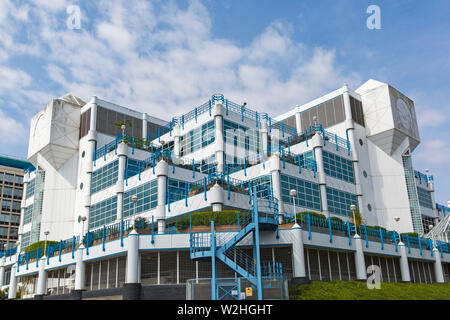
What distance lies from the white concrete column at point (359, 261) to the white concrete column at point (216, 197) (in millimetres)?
10682

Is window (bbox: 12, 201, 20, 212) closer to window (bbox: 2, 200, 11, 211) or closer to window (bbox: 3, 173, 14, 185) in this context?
window (bbox: 2, 200, 11, 211)

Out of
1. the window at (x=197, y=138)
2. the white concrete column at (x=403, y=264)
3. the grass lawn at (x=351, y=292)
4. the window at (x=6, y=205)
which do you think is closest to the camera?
the grass lawn at (x=351, y=292)

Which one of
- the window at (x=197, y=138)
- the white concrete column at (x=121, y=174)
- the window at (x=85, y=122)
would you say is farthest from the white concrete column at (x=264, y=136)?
the window at (x=85, y=122)

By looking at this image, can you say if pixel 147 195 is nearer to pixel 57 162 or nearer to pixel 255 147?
pixel 255 147

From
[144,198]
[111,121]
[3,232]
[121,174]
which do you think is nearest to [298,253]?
[144,198]

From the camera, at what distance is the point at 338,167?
4672 cm

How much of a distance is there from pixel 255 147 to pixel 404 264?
18.2 meters

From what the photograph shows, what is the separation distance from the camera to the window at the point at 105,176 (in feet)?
145

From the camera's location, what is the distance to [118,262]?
3269 cm

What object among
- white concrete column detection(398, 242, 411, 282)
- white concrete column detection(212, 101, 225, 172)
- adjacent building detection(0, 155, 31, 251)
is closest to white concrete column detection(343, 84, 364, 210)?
white concrete column detection(398, 242, 411, 282)

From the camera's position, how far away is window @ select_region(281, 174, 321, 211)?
3966cm

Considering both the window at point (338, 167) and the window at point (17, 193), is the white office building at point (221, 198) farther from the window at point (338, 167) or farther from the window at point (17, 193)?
the window at point (17, 193)

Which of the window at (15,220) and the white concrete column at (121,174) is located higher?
the window at (15,220)
